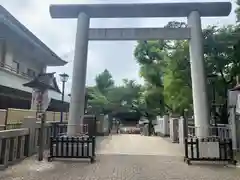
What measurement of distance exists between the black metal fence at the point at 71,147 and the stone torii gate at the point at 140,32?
0.98 metres

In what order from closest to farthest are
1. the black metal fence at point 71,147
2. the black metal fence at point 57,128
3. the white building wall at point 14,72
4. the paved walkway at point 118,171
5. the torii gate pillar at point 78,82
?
the paved walkway at point 118,171 < the black metal fence at point 71,147 < the torii gate pillar at point 78,82 < the black metal fence at point 57,128 < the white building wall at point 14,72

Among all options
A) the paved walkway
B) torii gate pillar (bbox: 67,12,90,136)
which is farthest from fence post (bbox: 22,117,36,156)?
torii gate pillar (bbox: 67,12,90,136)

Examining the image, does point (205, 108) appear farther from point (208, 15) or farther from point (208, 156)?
point (208, 15)

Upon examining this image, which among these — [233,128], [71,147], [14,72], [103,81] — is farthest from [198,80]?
[103,81]

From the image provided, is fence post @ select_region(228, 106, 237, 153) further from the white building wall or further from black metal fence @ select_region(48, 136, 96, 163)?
the white building wall

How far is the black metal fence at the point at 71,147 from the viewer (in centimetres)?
793

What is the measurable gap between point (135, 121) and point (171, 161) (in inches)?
1233

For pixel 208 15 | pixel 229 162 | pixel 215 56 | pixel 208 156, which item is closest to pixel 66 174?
pixel 208 156

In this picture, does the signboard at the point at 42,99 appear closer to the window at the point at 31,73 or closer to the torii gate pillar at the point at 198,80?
the torii gate pillar at the point at 198,80

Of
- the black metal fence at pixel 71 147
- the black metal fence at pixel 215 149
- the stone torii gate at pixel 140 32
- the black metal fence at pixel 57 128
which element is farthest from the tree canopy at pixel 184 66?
the black metal fence at pixel 71 147

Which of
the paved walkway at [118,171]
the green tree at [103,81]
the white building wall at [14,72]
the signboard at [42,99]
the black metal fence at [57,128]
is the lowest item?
the paved walkway at [118,171]

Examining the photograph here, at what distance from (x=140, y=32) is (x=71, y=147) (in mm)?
4728

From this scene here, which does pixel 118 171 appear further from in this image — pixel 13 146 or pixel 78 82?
pixel 78 82

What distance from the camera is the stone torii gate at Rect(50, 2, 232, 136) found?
29.5ft
